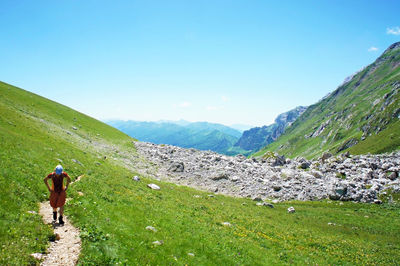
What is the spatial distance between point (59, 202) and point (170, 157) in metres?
58.1

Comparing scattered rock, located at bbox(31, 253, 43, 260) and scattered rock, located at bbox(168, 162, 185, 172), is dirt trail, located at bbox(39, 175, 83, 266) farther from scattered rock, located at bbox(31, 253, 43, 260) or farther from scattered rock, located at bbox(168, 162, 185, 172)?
scattered rock, located at bbox(168, 162, 185, 172)

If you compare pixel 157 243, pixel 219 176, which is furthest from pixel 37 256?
pixel 219 176

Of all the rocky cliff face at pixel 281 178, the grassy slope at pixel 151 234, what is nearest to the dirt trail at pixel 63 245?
the grassy slope at pixel 151 234

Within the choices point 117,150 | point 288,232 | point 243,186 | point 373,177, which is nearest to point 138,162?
point 117,150

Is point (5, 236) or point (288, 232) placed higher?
point (5, 236)

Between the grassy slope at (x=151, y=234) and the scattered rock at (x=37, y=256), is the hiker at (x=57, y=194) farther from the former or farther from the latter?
the scattered rock at (x=37, y=256)

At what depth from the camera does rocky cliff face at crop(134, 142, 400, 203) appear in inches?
2095

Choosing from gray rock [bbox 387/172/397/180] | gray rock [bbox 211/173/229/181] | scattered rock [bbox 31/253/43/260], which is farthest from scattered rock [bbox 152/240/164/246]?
gray rock [bbox 387/172/397/180]

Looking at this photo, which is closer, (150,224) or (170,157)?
(150,224)

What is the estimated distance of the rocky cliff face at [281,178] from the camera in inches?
2095

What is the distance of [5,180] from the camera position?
16.2 metres

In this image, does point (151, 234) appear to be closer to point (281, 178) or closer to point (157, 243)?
point (157, 243)

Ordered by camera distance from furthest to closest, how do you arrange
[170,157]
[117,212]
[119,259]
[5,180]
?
[170,157]
[117,212]
[5,180]
[119,259]

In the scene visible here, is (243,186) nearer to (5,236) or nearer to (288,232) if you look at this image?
(288,232)
